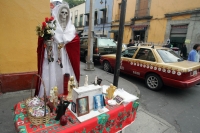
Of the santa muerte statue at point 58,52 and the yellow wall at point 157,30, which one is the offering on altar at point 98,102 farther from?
the yellow wall at point 157,30

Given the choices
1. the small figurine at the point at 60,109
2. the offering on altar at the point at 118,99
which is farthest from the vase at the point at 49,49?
the offering on altar at the point at 118,99

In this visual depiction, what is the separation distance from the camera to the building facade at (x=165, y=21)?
36.0 feet

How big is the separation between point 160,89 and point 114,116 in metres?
3.62

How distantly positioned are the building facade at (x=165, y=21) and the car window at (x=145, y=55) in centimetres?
867

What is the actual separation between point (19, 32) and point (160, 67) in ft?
13.8

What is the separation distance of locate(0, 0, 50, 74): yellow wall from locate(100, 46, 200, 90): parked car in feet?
11.2

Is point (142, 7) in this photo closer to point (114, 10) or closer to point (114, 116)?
point (114, 10)

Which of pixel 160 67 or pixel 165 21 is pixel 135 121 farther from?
pixel 165 21

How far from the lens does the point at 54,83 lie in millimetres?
2174

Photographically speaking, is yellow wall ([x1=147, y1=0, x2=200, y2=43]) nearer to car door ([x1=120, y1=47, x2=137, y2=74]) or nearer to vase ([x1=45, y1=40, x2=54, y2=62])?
car door ([x1=120, y1=47, x2=137, y2=74])

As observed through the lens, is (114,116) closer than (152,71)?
Yes

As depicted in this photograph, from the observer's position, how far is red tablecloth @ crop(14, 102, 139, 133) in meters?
1.29

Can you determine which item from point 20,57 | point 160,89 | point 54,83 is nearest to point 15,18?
point 20,57

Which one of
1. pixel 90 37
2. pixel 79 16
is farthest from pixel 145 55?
pixel 79 16
